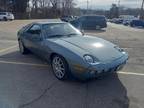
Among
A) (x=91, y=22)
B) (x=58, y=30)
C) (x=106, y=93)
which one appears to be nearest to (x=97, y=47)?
(x=106, y=93)

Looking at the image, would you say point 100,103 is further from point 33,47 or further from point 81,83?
point 33,47

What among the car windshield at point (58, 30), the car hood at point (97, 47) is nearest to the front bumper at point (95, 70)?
the car hood at point (97, 47)

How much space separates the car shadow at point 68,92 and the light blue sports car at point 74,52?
0.90 feet

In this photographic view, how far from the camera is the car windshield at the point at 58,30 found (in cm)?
593

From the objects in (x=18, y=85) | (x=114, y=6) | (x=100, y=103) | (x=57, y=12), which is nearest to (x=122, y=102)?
(x=100, y=103)

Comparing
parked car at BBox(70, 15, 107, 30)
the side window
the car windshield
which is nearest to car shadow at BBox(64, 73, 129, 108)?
the car windshield

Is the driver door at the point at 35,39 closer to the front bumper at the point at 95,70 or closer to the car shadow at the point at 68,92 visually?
the car shadow at the point at 68,92

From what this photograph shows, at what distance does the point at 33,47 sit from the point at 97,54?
98.7 inches

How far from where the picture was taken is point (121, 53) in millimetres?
5031

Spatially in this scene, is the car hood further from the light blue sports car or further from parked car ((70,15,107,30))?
parked car ((70,15,107,30))

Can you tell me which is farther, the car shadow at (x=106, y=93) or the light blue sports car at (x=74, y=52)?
the light blue sports car at (x=74, y=52)

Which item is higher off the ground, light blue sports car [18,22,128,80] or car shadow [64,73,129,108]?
light blue sports car [18,22,128,80]

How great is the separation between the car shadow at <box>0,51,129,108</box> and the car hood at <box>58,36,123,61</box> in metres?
0.62

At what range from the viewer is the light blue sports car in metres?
4.50
